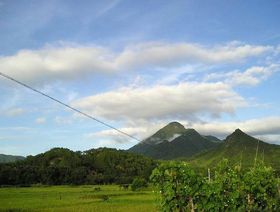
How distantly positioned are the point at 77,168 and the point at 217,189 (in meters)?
126

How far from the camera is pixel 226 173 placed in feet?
58.7

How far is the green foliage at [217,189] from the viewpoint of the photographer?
15859mm

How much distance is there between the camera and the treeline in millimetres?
115438

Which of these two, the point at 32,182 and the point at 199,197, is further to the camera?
the point at 32,182

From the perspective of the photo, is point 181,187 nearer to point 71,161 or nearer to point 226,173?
point 226,173

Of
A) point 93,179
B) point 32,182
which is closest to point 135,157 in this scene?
point 93,179

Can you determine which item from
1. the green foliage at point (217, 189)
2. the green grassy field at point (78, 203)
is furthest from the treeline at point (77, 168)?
the green foliage at point (217, 189)

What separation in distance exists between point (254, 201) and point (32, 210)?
26082 millimetres

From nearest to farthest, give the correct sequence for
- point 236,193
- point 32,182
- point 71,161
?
point 236,193 < point 32,182 < point 71,161

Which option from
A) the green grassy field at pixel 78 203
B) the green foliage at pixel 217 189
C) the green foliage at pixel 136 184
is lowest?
the green grassy field at pixel 78 203

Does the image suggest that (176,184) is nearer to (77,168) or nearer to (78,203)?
(78,203)

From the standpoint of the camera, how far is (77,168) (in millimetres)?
138375

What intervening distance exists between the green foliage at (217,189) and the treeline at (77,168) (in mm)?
99826

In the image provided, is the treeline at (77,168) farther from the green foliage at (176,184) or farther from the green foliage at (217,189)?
the green foliage at (176,184)
